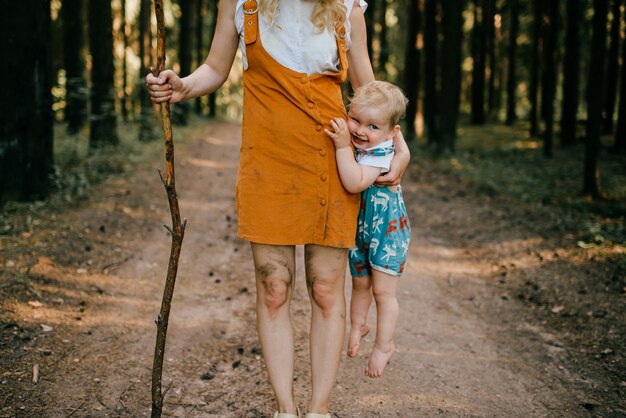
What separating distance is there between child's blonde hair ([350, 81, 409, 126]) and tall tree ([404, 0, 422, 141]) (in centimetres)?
1414

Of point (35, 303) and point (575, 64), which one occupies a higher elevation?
point (575, 64)

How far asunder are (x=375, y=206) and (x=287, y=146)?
579 mm

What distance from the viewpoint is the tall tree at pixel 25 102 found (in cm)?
715

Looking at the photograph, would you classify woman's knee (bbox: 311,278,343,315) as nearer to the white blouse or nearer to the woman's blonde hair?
the white blouse

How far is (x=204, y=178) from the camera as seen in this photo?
11.3 m

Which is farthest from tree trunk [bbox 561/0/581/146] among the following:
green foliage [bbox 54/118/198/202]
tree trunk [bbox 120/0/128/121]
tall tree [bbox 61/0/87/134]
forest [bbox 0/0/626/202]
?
tree trunk [bbox 120/0/128/121]

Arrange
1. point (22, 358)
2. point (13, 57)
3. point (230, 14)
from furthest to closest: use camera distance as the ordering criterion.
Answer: point (13, 57) < point (22, 358) < point (230, 14)

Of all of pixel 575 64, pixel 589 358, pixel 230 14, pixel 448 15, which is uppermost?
pixel 448 15

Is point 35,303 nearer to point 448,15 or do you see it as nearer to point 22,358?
point 22,358

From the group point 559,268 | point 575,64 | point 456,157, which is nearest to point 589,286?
point 559,268

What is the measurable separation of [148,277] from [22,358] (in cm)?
199

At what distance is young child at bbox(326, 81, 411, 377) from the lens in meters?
2.79

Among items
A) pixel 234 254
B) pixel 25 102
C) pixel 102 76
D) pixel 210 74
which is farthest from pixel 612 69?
pixel 210 74

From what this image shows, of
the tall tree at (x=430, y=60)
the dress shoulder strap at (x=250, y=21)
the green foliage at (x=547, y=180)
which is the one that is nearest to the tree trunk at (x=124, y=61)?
the tall tree at (x=430, y=60)
